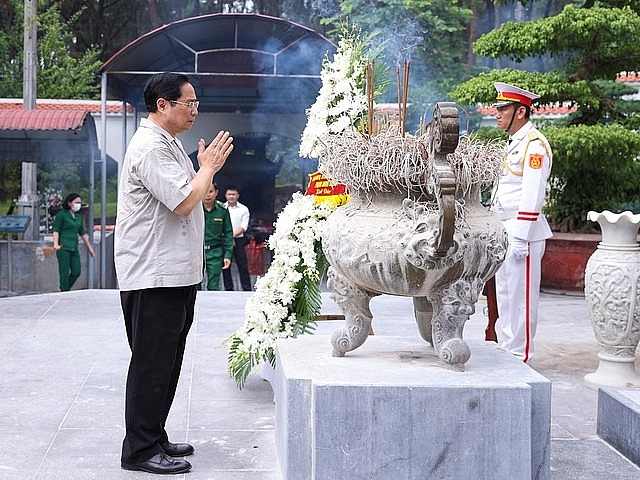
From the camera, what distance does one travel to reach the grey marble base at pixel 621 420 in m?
3.64

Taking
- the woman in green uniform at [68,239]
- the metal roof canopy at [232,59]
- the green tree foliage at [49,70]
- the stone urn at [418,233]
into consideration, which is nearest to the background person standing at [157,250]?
the stone urn at [418,233]

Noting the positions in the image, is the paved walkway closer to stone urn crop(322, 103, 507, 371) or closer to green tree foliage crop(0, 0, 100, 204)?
stone urn crop(322, 103, 507, 371)

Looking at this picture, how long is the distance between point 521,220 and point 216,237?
3.81 m

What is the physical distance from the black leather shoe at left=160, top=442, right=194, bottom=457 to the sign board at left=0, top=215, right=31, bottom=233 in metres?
7.58

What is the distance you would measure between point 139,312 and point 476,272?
124cm

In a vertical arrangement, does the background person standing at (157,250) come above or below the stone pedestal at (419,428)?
above

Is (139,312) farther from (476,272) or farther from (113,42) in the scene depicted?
(113,42)

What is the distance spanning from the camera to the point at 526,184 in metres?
5.17

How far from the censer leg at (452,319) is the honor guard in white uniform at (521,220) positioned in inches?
80.1

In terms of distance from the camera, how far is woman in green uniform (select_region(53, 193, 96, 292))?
9.84m

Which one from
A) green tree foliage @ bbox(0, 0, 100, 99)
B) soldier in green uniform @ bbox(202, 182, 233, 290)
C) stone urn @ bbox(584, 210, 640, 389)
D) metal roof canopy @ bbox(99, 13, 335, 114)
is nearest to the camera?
stone urn @ bbox(584, 210, 640, 389)

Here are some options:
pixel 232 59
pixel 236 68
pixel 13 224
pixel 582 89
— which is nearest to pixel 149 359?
pixel 582 89

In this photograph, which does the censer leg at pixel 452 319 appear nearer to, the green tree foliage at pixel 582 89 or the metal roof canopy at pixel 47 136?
the green tree foliage at pixel 582 89

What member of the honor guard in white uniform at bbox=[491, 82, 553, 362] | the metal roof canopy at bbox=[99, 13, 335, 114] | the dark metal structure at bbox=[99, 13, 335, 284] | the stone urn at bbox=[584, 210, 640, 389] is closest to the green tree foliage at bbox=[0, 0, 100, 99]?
the dark metal structure at bbox=[99, 13, 335, 284]
